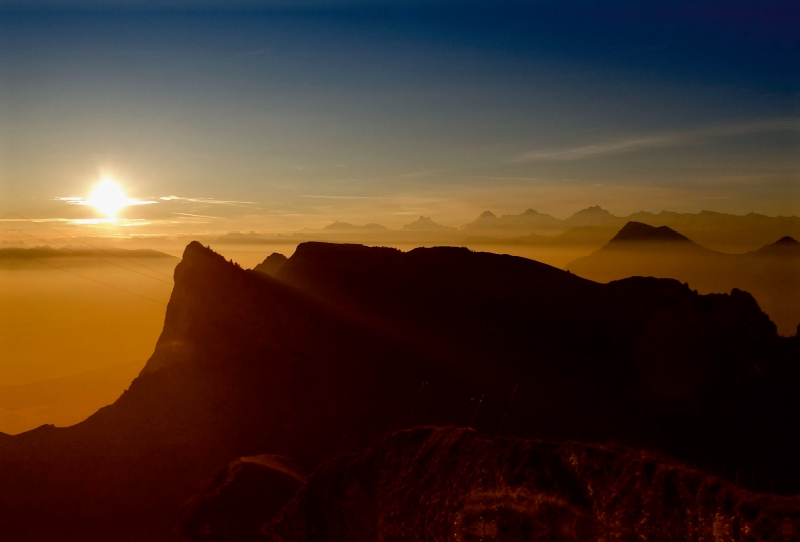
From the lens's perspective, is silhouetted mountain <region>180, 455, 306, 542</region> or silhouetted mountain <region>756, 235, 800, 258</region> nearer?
silhouetted mountain <region>180, 455, 306, 542</region>

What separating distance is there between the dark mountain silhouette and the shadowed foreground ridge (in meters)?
10.8

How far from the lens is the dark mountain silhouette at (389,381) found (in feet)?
104

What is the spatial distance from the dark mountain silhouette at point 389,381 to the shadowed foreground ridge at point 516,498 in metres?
10.8

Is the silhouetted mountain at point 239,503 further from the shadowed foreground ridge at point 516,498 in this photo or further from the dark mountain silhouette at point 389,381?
the shadowed foreground ridge at point 516,498

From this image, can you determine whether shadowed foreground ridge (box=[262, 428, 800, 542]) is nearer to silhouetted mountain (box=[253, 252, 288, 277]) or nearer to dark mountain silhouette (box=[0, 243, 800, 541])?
dark mountain silhouette (box=[0, 243, 800, 541])

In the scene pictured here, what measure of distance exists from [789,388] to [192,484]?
38.3 m

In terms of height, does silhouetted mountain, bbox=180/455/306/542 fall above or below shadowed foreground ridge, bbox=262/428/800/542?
below

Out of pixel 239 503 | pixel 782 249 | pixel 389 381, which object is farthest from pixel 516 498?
pixel 782 249

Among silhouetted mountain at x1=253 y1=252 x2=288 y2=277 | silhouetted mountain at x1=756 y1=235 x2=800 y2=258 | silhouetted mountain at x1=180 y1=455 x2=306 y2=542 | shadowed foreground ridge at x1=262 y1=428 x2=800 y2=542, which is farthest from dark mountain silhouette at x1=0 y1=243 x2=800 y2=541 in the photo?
silhouetted mountain at x1=756 y1=235 x2=800 y2=258

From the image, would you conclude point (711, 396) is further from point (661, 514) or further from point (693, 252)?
point (693, 252)

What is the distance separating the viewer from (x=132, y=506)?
97.7 ft

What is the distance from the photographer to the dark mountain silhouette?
104ft

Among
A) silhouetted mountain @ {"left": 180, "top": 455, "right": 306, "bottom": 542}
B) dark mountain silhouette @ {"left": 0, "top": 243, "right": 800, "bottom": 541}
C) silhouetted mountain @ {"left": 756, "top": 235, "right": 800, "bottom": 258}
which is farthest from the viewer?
silhouetted mountain @ {"left": 756, "top": 235, "right": 800, "bottom": 258}

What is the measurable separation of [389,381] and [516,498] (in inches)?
932
